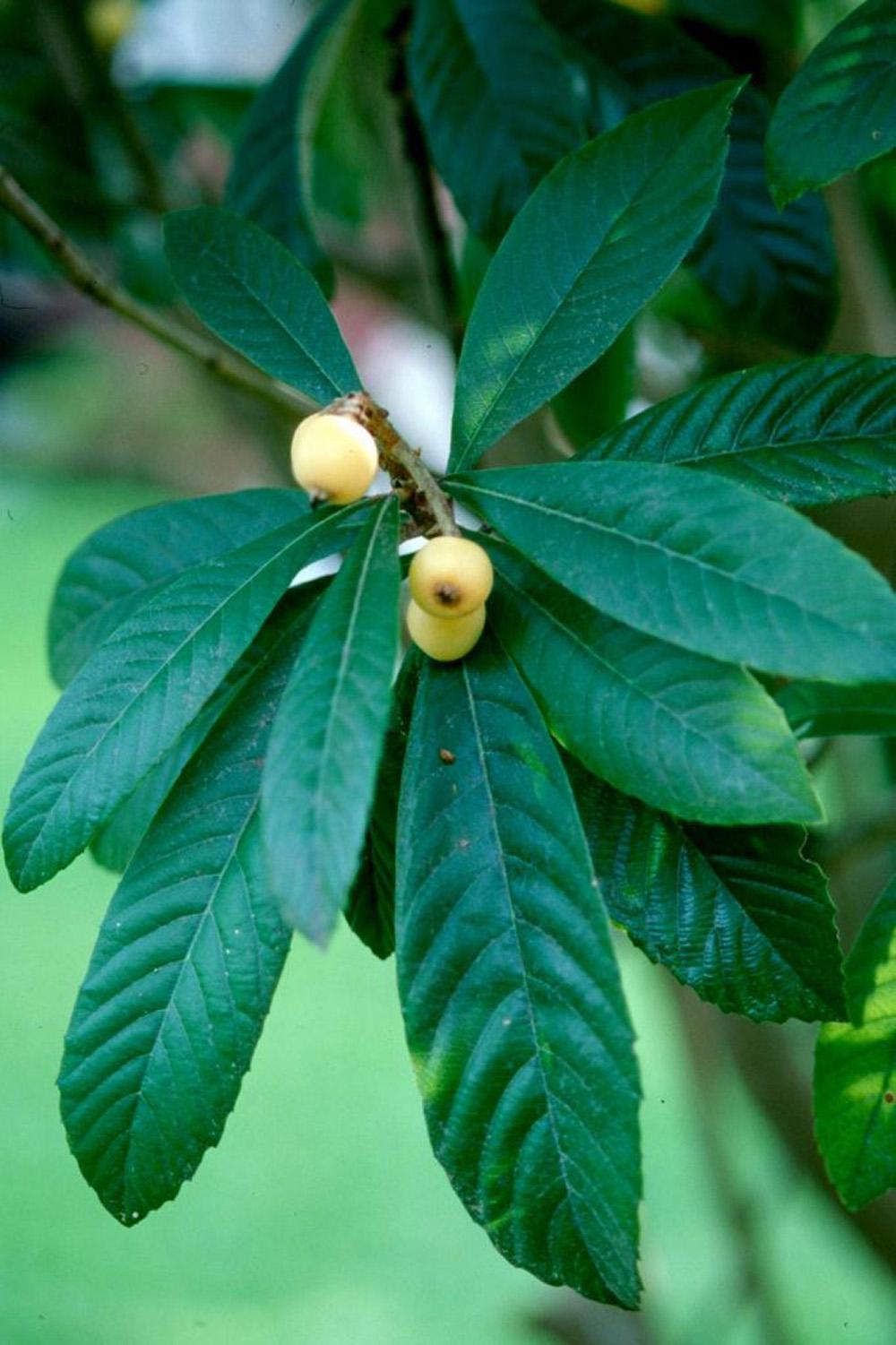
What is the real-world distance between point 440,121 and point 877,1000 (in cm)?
66

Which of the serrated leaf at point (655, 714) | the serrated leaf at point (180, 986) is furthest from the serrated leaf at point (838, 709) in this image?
the serrated leaf at point (180, 986)

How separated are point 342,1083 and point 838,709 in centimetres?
242

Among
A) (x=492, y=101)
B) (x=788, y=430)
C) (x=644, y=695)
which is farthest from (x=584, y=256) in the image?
(x=492, y=101)

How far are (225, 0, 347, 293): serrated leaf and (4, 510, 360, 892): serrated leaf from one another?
47 centimetres

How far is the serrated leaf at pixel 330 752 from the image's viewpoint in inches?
19.4

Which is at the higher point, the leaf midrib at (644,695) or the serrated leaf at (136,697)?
the serrated leaf at (136,697)

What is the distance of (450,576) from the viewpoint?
617 millimetres

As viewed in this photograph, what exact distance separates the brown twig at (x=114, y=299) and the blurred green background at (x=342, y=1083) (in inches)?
8.7

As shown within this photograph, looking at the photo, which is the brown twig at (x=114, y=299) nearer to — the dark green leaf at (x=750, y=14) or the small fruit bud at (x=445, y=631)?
the small fruit bud at (x=445, y=631)

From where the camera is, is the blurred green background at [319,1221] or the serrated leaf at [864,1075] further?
the blurred green background at [319,1221]

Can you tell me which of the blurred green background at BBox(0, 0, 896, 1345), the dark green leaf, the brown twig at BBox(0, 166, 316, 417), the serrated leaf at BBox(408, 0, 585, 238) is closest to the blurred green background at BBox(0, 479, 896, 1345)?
the blurred green background at BBox(0, 0, 896, 1345)

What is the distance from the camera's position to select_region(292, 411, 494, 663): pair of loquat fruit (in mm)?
605

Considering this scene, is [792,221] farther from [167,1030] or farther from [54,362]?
[54,362]

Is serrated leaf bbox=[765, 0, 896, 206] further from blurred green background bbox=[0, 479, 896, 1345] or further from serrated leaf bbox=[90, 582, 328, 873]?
blurred green background bbox=[0, 479, 896, 1345]
